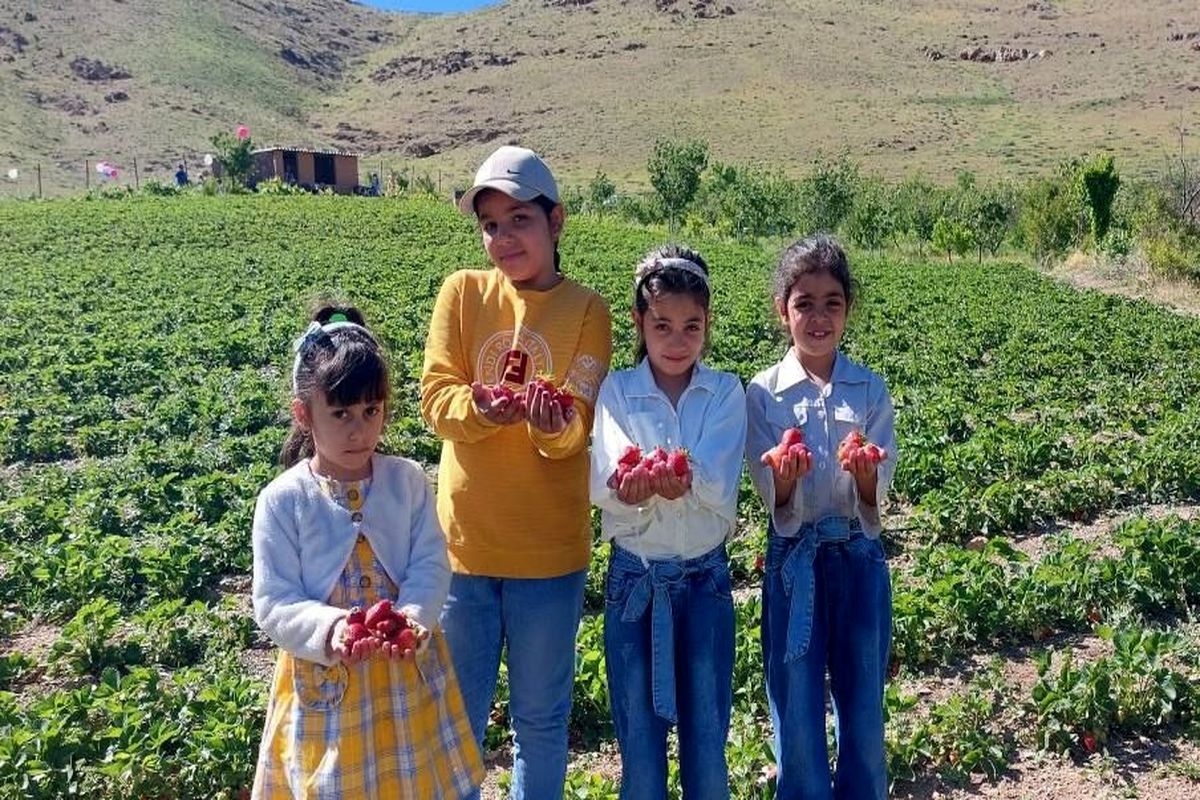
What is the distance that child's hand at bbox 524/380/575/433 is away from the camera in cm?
274

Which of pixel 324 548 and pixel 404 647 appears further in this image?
pixel 324 548

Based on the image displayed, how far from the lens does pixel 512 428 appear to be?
119 inches

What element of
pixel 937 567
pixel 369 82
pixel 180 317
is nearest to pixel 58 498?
pixel 937 567

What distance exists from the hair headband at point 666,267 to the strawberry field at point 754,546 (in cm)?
94

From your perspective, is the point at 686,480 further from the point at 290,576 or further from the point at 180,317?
the point at 180,317

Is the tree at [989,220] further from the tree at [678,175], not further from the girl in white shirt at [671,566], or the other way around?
the girl in white shirt at [671,566]

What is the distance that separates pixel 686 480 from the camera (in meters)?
2.80

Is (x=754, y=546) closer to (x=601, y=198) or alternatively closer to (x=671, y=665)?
(x=671, y=665)

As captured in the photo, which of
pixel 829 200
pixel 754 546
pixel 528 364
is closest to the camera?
pixel 528 364

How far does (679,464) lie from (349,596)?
103 cm

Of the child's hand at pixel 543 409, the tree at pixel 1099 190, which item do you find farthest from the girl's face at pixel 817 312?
the tree at pixel 1099 190

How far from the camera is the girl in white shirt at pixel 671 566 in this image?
2986mm

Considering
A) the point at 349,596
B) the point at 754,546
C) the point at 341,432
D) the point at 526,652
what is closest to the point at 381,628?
the point at 349,596

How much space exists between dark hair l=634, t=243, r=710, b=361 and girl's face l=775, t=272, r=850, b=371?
0.36m
